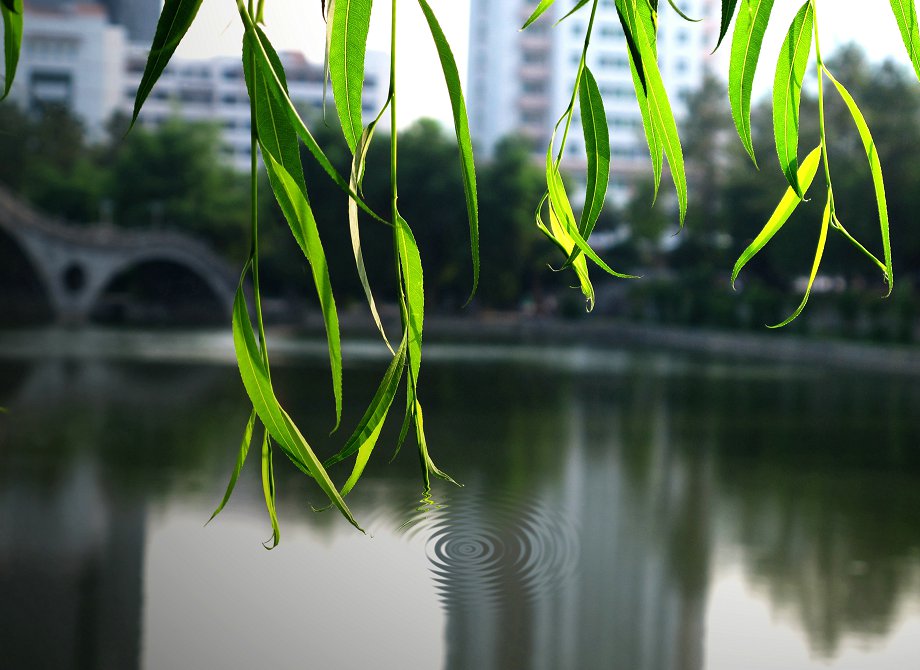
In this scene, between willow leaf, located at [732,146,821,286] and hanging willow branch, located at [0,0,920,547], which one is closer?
hanging willow branch, located at [0,0,920,547]

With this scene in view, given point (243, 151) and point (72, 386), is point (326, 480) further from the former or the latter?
point (243, 151)

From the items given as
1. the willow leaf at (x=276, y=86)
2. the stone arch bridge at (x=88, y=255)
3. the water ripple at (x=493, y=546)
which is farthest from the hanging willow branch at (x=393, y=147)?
the stone arch bridge at (x=88, y=255)

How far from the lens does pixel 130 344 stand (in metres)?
21.9

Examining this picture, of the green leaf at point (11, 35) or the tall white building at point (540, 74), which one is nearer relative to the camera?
the green leaf at point (11, 35)

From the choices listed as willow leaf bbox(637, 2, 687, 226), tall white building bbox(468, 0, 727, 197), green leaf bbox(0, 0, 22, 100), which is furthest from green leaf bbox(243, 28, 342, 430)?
tall white building bbox(468, 0, 727, 197)

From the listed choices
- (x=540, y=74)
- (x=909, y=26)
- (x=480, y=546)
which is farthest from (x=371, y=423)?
(x=540, y=74)

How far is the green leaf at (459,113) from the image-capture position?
794 mm

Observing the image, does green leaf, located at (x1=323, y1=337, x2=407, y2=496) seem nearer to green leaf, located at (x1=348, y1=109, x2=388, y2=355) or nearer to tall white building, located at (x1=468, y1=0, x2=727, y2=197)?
green leaf, located at (x1=348, y1=109, x2=388, y2=355)

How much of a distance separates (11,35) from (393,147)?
249mm

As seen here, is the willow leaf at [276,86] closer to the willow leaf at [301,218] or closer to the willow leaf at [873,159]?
the willow leaf at [301,218]

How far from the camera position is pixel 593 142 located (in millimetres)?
965

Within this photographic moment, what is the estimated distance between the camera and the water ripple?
171 inches

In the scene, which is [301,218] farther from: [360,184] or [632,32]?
[632,32]

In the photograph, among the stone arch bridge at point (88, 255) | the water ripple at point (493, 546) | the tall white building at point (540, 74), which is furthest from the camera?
the tall white building at point (540, 74)
